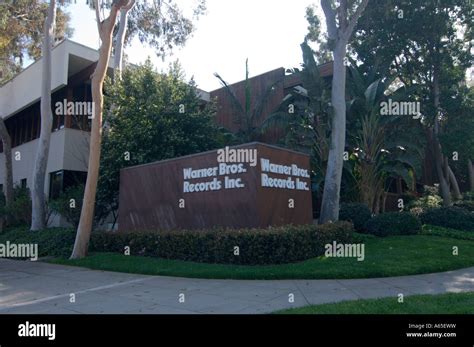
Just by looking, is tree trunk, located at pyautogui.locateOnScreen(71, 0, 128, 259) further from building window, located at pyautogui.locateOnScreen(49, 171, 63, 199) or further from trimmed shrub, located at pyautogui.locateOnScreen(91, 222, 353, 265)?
building window, located at pyautogui.locateOnScreen(49, 171, 63, 199)

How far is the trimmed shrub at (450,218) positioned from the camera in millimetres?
17141

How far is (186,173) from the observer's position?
1360 centimetres

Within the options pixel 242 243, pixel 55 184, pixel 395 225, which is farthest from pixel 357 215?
pixel 55 184

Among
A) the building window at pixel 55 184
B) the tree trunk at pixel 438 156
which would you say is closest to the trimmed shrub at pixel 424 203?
the tree trunk at pixel 438 156

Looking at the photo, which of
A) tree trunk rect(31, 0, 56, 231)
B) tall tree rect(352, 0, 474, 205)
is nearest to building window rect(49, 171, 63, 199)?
tree trunk rect(31, 0, 56, 231)

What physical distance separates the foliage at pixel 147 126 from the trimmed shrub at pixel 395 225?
6903 mm

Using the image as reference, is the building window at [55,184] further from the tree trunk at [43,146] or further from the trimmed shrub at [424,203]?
the trimmed shrub at [424,203]

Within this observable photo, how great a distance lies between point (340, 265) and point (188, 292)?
12.5 feet

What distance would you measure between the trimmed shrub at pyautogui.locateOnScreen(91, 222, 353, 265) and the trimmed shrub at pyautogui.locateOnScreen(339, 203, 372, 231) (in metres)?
2.45

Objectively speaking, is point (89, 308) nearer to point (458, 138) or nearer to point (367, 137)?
point (367, 137)

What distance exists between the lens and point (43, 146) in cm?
1948

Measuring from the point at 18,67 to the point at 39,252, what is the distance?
2213cm

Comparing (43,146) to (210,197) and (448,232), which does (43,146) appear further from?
(448,232)
